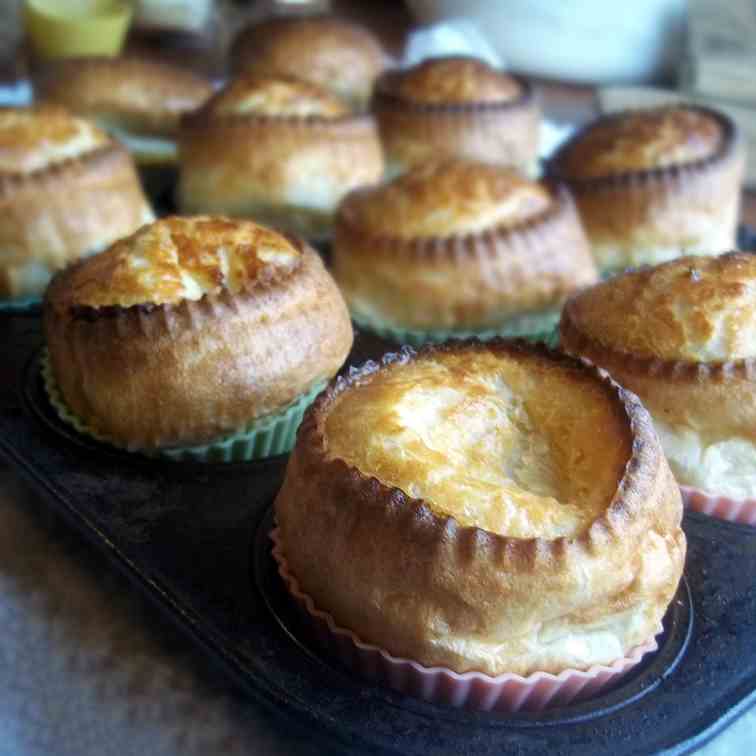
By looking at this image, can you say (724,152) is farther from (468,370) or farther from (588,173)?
(468,370)

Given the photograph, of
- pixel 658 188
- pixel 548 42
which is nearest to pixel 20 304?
pixel 658 188

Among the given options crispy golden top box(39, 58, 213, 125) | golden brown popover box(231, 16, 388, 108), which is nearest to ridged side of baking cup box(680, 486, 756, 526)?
crispy golden top box(39, 58, 213, 125)

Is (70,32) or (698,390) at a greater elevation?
(698,390)

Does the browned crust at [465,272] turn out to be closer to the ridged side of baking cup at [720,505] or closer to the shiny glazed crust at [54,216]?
the shiny glazed crust at [54,216]

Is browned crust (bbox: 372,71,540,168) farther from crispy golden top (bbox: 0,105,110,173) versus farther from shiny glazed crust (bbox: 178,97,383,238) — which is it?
crispy golden top (bbox: 0,105,110,173)

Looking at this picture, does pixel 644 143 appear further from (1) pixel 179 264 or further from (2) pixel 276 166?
(1) pixel 179 264

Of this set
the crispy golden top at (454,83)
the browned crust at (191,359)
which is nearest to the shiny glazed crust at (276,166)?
the crispy golden top at (454,83)
